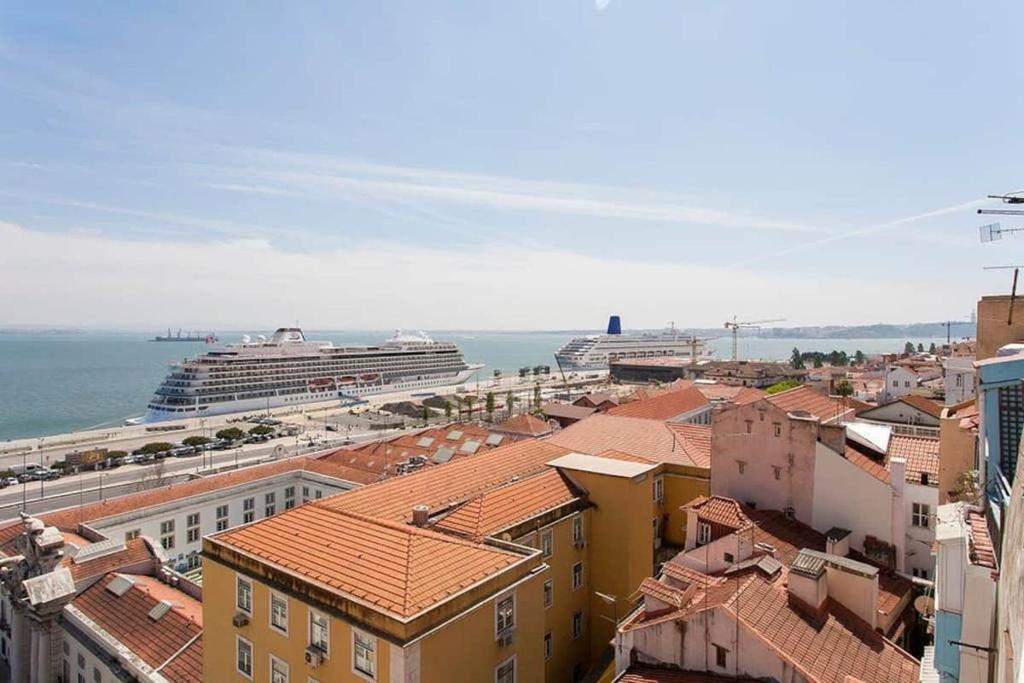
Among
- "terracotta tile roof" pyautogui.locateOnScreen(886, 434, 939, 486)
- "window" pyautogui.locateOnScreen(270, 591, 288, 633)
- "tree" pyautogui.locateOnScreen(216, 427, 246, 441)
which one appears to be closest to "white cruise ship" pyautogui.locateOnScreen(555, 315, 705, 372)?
"tree" pyautogui.locateOnScreen(216, 427, 246, 441)

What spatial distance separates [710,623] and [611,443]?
1370 cm

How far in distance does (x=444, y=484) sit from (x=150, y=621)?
8.13 metres

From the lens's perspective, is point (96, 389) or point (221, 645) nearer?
point (221, 645)

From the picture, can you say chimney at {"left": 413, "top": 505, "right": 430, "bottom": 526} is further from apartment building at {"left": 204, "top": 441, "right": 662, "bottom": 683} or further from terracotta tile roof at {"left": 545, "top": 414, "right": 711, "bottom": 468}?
terracotta tile roof at {"left": 545, "top": 414, "right": 711, "bottom": 468}

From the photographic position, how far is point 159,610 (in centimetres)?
1552

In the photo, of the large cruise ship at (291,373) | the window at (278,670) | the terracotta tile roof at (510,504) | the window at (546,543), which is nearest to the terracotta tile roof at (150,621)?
the window at (278,670)

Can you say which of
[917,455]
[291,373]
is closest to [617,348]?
[291,373]

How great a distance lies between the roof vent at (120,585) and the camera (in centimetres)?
1645

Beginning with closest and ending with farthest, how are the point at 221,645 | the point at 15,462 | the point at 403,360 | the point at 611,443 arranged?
1. the point at 221,645
2. the point at 611,443
3. the point at 15,462
4. the point at 403,360

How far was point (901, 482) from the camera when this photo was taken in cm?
1588

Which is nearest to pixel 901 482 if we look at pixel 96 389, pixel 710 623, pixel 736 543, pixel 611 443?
pixel 736 543

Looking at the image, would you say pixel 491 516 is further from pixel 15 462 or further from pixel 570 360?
pixel 570 360

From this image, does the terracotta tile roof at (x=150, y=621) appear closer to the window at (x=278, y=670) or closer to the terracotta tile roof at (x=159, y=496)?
the window at (x=278, y=670)

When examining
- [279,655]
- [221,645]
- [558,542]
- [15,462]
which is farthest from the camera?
[15,462]
